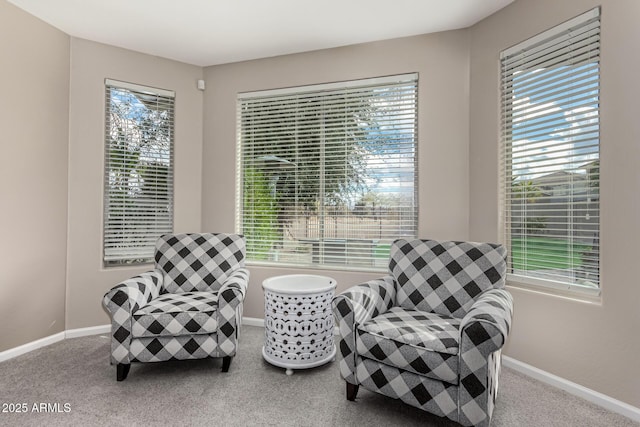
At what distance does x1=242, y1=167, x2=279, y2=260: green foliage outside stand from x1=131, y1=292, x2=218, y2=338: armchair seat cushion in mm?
1179

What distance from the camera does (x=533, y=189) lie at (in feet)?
8.00

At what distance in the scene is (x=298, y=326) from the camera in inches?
91.3

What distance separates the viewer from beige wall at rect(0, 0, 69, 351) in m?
2.54

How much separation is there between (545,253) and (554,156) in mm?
668

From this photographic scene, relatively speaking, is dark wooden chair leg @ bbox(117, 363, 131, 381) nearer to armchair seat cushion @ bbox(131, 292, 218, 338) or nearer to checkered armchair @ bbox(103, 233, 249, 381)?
checkered armchair @ bbox(103, 233, 249, 381)

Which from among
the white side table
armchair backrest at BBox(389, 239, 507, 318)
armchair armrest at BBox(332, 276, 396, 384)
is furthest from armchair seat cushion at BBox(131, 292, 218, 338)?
armchair backrest at BBox(389, 239, 507, 318)

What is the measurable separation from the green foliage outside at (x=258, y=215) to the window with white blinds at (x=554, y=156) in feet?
6.89

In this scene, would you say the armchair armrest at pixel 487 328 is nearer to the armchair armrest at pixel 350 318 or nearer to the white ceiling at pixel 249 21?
the armchair armrest at pixel 350 318

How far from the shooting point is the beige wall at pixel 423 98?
113 inches

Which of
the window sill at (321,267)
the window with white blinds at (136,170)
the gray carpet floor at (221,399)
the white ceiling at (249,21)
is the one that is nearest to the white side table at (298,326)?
the gray carpet floor at (221,399)

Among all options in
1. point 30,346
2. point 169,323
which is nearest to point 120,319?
point 169,323

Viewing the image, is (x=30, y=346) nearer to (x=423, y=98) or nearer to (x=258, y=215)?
(x=258, y=215)

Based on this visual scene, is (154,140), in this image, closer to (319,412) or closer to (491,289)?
(319,412)

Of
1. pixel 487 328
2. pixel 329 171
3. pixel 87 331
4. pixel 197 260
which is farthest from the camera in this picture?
pixel 329 171
